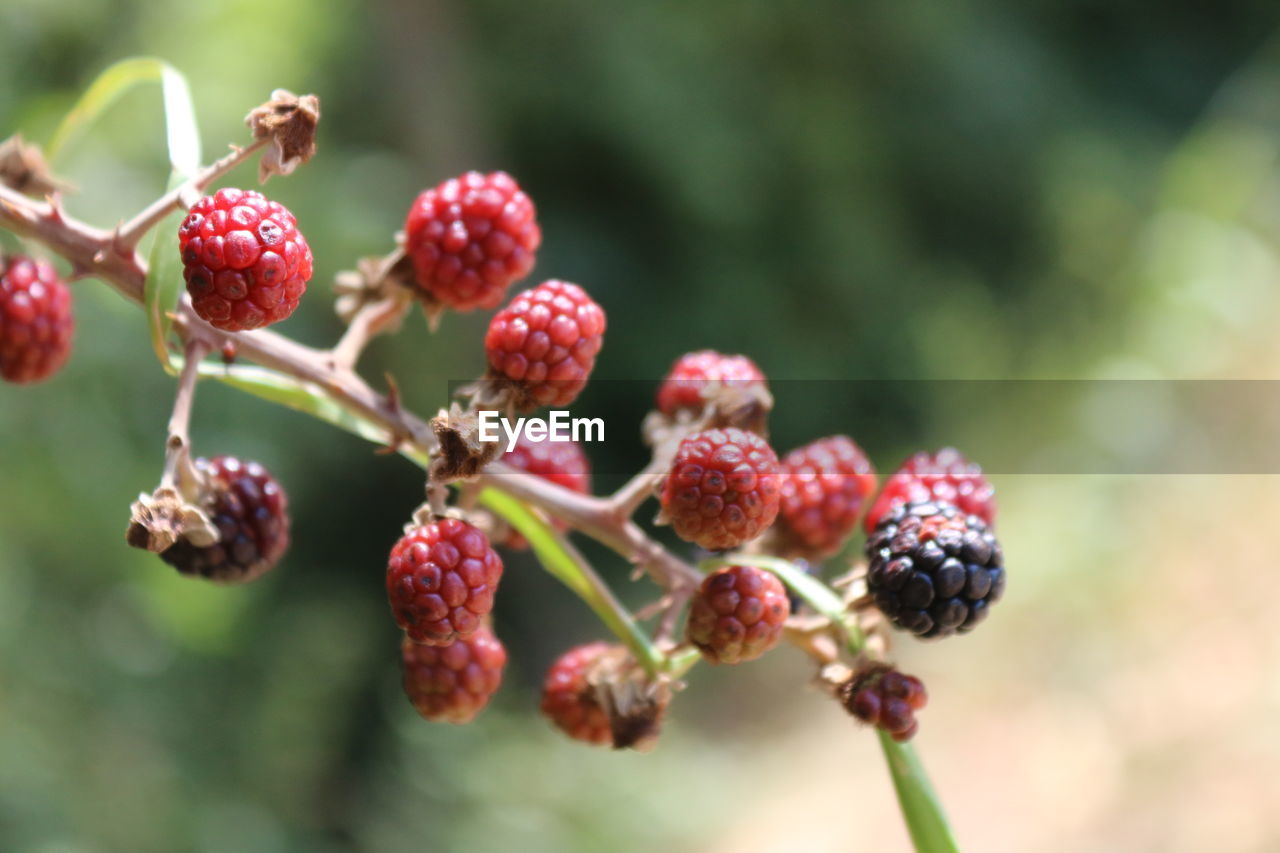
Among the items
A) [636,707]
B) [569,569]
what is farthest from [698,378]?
[636,707]

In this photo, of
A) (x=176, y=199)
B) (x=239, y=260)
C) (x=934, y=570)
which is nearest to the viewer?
(x=239, y=260)

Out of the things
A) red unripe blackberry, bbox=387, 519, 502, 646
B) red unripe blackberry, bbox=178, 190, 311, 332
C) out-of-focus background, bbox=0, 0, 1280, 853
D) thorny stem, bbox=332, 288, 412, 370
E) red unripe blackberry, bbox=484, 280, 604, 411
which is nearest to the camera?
red unripe blackberry, bbox=178, 190, 311, 332

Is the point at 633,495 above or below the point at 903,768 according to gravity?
above

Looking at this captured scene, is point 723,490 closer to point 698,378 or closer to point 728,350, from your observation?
point 698,378

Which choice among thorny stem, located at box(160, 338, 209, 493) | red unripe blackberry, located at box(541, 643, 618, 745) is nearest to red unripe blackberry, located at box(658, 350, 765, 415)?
red unripe blackberry, located at box(541, 643, 618, 745)

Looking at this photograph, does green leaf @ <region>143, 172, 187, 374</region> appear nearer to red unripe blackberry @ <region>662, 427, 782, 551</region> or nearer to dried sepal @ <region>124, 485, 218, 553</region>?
dried sepal @ <region>124, 485, 218, 553</region>
